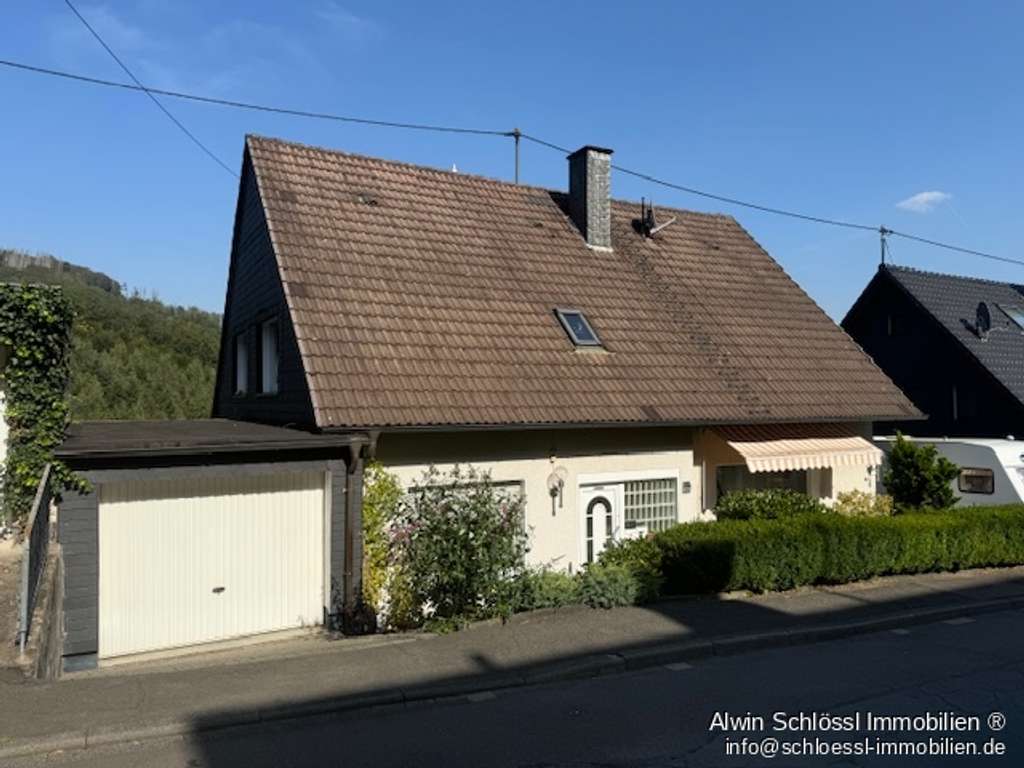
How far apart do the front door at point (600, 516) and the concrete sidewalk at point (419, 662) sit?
181cm

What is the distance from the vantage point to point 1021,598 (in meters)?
12.2

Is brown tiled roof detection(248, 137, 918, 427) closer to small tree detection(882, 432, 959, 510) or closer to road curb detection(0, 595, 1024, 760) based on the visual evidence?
small tree detection(882, 432, 959, 510)

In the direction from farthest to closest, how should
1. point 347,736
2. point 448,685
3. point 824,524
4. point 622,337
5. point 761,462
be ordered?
1. point 622,337
2. point 761,462
3. point 824,524
4. point 448,685
5. point 347,736

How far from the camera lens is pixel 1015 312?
2595 cm

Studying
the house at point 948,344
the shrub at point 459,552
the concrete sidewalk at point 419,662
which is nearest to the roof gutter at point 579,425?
the shrub at point 459,552

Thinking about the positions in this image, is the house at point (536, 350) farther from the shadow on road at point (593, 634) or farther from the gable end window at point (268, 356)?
the shadow on road at point (593, 634)

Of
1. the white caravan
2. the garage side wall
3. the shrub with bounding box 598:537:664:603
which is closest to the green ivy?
the garage side wall

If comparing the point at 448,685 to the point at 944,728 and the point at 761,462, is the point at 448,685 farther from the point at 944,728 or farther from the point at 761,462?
the point at 761,462

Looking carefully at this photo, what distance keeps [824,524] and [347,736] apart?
8.58m

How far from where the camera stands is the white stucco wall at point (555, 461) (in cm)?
1143

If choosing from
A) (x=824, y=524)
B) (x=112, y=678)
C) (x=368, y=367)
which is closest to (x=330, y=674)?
(x=112, y=678)

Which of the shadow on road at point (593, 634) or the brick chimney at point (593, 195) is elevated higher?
the brick chimney at point (593, 195)

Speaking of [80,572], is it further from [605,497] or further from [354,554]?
[605,497]

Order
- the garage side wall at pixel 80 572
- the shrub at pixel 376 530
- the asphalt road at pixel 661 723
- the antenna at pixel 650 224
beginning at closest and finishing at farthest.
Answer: the asphalt road at pixel 661 723, the garage side wall at pixel 80 572, the shrub at pixel 376 530, the antenna at pixel 650 224
